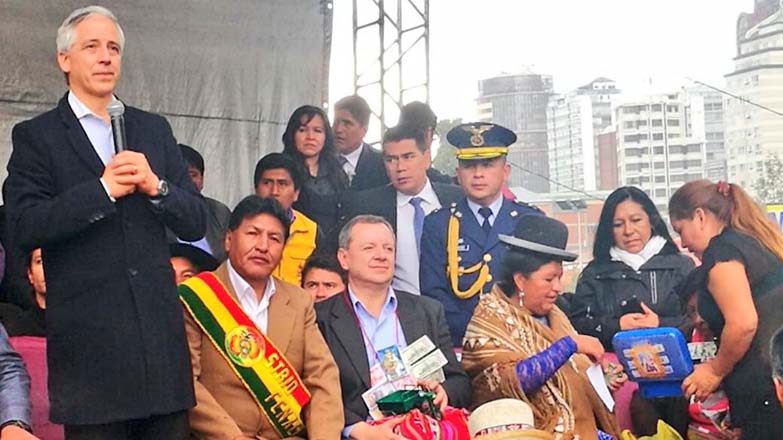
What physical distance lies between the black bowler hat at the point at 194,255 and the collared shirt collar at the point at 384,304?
542mm

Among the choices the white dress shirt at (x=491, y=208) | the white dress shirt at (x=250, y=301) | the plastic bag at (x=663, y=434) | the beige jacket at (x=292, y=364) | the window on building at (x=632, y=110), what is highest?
the window on building at (x=632, y=110)

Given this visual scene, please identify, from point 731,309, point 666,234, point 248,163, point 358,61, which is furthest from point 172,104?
point 731,309

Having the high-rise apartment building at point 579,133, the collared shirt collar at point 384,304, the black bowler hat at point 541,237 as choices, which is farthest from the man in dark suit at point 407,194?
the high-rise apartment building at point 579,133

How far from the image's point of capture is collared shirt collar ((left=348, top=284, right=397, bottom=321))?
3.91 metres

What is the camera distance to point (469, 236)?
15.2 feet

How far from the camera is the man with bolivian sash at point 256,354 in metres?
3.39

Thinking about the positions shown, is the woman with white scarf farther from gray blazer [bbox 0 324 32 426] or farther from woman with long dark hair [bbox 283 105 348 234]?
gray blazer [bbox 0 324 32 426]

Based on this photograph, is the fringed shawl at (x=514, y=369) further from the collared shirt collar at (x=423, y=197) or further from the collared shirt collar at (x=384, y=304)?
the collared shirt collar at (x=423, y=197)

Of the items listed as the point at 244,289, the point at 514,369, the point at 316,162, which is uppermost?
the point at 316,162

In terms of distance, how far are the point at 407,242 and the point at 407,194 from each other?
8.8 inches

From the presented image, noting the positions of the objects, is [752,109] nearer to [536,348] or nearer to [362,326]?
[536,348]

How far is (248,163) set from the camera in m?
6.42

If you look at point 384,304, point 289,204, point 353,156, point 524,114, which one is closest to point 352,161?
point 353,156

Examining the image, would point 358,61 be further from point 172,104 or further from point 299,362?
point 299,362
